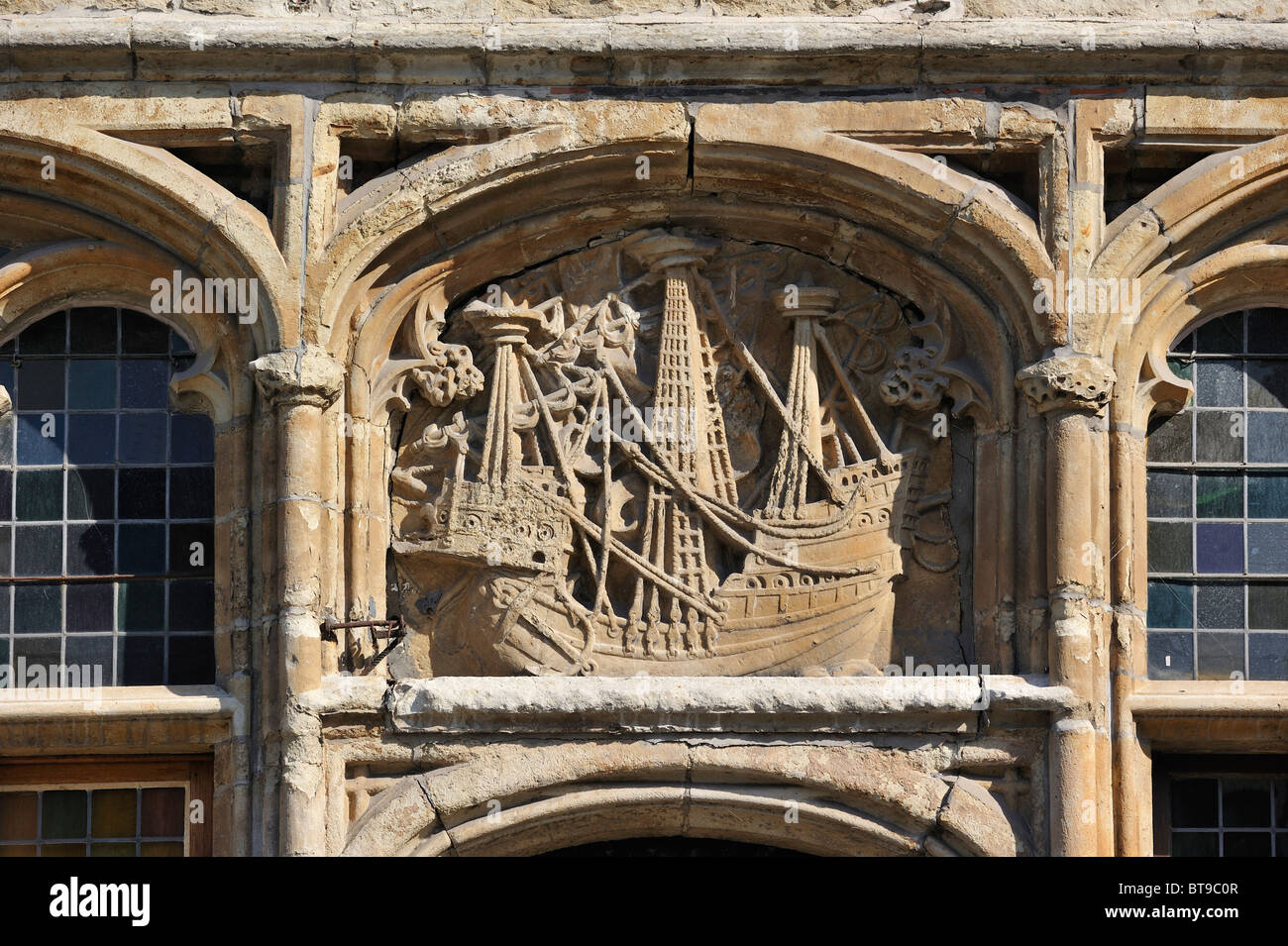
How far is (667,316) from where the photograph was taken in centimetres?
1008

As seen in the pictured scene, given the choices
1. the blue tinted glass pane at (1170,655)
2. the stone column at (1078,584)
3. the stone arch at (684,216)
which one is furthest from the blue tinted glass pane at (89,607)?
the blue tinted glass pane at (1170,655)

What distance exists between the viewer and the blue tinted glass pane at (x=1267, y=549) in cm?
1001

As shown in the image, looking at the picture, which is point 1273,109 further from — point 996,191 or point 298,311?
point 298,311

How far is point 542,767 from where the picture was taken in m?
9.50

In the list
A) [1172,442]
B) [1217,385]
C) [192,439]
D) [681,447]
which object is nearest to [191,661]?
[192,439]

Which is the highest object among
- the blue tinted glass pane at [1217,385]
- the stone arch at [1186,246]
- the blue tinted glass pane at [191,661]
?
the stone arch at [1186,246]

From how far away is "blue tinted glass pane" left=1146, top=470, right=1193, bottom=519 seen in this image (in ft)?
32.9

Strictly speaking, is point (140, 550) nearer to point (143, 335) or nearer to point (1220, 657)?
point (143, 335)

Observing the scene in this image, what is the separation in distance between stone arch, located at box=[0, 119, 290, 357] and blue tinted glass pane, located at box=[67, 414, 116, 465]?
69cm

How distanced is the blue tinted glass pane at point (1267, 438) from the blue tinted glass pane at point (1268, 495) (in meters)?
0.07

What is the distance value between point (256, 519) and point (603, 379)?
1.47 metres

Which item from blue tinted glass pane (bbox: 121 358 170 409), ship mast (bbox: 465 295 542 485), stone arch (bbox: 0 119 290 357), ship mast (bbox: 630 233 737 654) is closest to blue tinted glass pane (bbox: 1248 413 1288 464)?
ship mast (bbox: 630 233 737 654)

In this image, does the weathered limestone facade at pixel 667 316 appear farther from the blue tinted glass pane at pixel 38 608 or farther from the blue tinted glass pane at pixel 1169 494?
the blue tinted glass pane at pixel 38 608

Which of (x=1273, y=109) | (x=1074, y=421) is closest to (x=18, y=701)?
(x=1074, y=421)
